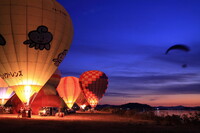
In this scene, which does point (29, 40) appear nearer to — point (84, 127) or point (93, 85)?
point (84, 127)

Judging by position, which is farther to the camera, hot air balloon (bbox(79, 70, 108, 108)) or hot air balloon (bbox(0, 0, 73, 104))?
hot air balloon (bbox(79, 70, 108, 108))

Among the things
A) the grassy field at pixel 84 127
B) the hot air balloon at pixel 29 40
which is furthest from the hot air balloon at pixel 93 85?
the grassy field at pixel 84 127

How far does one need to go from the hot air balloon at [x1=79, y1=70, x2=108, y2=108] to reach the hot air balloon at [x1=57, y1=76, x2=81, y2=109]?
174 inches

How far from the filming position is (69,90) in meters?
57.3

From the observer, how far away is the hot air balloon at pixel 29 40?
2300cm

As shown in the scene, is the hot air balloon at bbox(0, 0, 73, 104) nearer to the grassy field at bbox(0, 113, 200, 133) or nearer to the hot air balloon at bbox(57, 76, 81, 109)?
the grassy field at bbox(0, 113, 200, 133)

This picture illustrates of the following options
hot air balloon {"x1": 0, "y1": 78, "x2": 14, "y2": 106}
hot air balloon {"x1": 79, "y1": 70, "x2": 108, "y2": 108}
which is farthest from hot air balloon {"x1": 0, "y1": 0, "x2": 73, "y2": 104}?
hot air balloon {"x1": 79, "y1": 70, "x2": 108, "y2": 108}

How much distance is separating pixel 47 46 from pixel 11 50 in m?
3.50

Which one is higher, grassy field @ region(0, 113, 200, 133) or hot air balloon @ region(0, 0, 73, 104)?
hot air balloon @ region(0, 0, 73, 104)

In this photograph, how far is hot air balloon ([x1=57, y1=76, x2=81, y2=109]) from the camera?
56312mm

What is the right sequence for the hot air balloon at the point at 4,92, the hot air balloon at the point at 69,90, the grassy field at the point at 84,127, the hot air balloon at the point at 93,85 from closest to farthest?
1. the grassy field at the point at 84,127
2. the hot air balloon at the point at 4,92
3. the hot air balloon at the point at 93,85
4. the hot air balloon at the point at 69,90

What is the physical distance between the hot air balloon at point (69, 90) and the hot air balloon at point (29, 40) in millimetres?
30803

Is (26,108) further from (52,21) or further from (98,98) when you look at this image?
(98,98)

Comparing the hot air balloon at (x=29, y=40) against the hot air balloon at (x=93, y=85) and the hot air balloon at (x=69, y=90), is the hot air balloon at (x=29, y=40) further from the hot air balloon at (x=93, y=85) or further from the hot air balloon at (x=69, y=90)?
the hot air balloon at (x=69, y=90)
